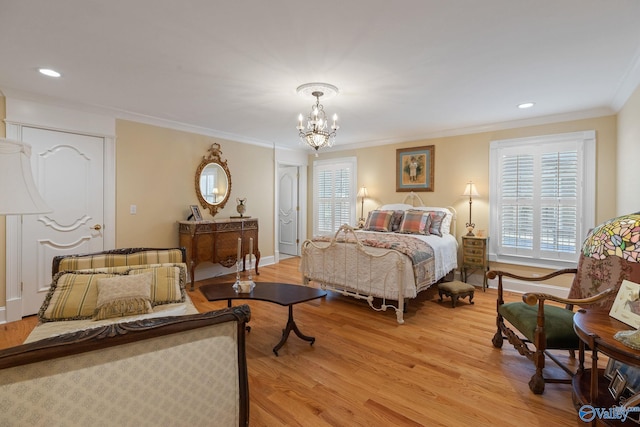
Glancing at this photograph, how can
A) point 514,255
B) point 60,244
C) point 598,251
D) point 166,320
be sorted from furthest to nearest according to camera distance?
1. point 514,255
2. point 60,244
3. point 598,251
4. point 166,320

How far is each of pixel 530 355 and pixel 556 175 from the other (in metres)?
2.92

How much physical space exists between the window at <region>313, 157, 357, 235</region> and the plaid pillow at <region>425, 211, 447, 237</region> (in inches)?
70.4

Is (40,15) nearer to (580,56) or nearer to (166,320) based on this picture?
(166,320)

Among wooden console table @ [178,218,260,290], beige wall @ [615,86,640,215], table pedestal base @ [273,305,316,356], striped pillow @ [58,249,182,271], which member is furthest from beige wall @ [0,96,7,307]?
beige wall @ [615,86,640,215]

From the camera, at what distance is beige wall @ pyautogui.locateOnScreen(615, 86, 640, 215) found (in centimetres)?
288

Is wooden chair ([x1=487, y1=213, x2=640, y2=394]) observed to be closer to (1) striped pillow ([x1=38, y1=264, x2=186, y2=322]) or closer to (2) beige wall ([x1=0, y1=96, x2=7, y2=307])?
(1) striped pillow ([x1=38, y1=264, x2=186, y2=322])

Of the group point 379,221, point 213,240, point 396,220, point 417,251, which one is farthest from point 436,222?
point 213,240

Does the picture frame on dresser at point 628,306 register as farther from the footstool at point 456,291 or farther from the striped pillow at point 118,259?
the striped pillow at point 118,259

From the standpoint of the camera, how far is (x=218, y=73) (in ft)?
9.04

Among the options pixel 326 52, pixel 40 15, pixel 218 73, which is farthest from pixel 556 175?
pixel 40 15

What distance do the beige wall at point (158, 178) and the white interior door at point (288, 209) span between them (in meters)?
1.63

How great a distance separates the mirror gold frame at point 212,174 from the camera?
489 centimetres

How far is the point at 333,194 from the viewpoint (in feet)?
21.0

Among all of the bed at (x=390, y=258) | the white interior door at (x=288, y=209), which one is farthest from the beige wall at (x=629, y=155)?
the white interior door at (x=288, y=209)
